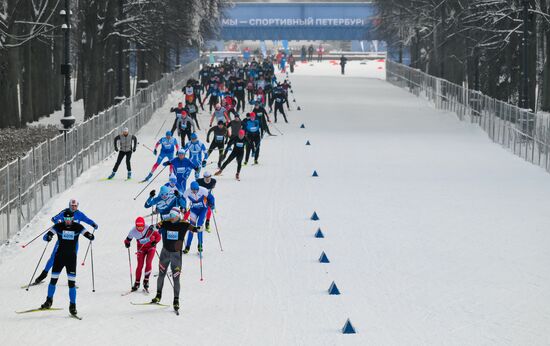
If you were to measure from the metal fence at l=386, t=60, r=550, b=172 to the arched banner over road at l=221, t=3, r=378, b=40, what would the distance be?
5806 cm

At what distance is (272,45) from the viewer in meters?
151

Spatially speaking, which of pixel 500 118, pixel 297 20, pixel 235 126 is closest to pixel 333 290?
pixel 235 126

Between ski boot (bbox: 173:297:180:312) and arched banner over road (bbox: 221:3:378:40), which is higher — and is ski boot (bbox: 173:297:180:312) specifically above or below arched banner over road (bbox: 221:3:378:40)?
below

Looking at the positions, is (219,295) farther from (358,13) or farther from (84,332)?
Answer: (358,13)

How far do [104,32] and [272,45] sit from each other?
334ft

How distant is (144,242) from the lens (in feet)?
56.4

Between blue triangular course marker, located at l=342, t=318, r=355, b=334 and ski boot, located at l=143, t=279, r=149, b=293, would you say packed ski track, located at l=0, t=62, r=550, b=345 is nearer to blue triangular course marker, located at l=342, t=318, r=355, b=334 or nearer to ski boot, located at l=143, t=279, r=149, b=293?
blue triangular course marker, located at l=342, t=318, r=355, b=334

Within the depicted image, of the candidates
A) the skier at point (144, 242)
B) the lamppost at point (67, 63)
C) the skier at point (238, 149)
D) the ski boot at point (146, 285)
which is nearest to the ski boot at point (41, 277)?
the skier at point (144, 242)

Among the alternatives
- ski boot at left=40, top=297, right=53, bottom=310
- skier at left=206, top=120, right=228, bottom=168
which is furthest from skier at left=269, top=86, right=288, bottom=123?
ski boot at left=40, top=297, right=53, bottom=310

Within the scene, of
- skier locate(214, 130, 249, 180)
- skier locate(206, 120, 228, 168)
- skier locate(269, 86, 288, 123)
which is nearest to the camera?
skier locate(214, 130, 249, 180)

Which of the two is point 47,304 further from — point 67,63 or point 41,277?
point 67,63

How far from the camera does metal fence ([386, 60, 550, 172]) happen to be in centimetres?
3497

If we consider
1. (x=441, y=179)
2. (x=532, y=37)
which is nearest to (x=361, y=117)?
(x=532, y=37)

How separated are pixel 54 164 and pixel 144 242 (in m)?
10.5
